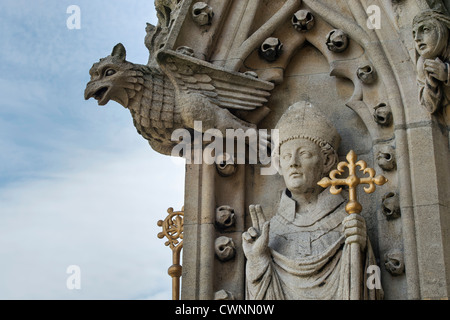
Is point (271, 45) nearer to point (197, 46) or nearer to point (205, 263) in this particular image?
point (197, 46)

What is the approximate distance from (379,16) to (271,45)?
3.38 ft

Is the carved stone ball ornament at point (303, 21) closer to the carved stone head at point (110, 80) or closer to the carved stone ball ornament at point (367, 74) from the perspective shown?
the carved stone ball ornament at point (367, 74)

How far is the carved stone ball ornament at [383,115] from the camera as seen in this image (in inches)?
394

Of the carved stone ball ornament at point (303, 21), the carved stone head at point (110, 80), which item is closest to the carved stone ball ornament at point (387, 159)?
the carved stone ball ornament at point (303, 21)

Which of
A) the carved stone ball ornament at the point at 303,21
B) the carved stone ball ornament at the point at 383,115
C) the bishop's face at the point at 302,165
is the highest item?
the carved stone ball ornament at the point at 303,21

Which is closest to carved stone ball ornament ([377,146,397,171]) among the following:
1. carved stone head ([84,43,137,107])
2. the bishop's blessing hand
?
the bishop's blessing hand

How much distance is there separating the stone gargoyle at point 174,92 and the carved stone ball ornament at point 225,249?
3.22 ft

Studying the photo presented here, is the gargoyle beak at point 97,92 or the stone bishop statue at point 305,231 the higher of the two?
the gargoyle beak at point 97,92

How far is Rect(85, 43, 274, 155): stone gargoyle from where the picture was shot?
33.6 feet

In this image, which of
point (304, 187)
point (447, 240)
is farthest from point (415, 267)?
point (304, 187)

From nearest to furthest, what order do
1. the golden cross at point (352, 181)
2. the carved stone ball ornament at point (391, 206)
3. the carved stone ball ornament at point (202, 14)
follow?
the golden cross at point (352, 181) < the carved stone ball ornament at point (391, 206) < the carved stone ball ornament at point (202, 14)

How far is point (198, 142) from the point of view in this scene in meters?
10.4

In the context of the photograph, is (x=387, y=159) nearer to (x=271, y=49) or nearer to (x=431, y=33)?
(x=431, y=33)

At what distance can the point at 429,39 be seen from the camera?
9.43 meters
